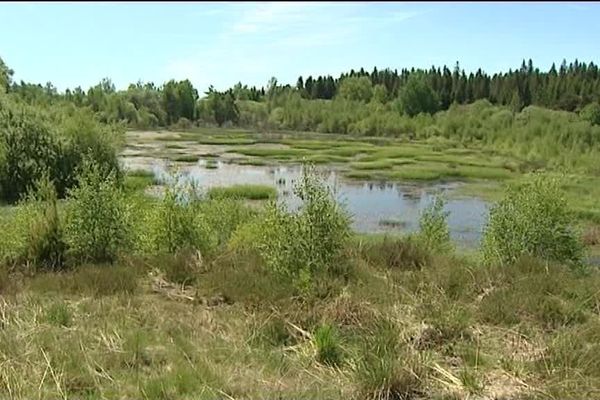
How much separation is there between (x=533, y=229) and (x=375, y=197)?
1778 cm

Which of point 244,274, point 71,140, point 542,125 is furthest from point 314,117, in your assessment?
point 244,274

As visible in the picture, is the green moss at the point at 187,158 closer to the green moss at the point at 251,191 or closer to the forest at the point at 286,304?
the green moss at the point at 251,191

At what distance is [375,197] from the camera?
2802cm

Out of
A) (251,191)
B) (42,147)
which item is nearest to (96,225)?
(251,191)

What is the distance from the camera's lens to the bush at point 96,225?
A: 9188 mm

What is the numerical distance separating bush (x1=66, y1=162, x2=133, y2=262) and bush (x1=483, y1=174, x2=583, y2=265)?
614 centimetres

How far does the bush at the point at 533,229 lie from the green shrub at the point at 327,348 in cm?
537

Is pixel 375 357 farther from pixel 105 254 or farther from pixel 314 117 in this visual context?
pixel 314 117

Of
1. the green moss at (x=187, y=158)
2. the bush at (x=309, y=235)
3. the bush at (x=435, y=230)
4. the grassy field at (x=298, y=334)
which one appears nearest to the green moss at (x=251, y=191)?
the bush at (x=435, y=230)

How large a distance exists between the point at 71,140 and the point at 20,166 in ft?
8.39

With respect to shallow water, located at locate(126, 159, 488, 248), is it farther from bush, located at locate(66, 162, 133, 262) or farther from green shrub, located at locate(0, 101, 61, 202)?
bush, located at locate(66, 162, 133, 262)

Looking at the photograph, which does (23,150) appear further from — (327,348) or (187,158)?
(327,348)

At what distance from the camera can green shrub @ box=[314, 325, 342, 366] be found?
5.06 meters

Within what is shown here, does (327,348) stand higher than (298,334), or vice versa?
(327,348)
